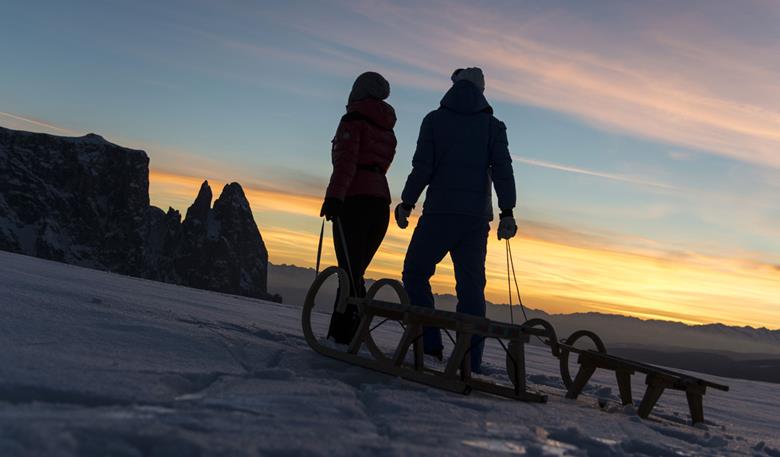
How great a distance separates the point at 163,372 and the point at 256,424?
3.04 ft

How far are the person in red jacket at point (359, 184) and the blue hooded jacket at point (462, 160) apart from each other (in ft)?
1.09

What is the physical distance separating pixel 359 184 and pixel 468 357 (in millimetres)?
2046

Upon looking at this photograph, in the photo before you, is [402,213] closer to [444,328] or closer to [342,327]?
[342,327]

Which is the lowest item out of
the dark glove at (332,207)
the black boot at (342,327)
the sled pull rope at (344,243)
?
the black boot at (342,327)

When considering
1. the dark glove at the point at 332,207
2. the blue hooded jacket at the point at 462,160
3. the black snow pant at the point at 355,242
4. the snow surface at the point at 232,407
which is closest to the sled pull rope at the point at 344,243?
the black snow pant at the point at 355,242

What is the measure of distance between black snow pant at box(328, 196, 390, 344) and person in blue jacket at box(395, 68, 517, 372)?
1.00ft

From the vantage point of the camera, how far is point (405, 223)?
6477 mm

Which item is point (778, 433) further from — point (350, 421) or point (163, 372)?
point (163, 372)

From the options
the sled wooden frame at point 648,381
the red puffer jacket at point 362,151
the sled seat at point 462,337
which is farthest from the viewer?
the red puffer jacket at point 362,151

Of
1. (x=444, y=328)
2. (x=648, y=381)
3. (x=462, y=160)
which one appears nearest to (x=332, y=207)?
(x=462, y=160)

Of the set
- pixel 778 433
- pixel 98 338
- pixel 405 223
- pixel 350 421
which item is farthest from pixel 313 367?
pixel 778 433

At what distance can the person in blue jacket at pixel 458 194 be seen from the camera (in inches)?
245

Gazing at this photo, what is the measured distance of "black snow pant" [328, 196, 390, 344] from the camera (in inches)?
235

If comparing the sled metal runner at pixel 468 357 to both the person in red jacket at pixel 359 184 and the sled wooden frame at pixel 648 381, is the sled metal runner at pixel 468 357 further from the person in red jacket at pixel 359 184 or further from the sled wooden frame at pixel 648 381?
the person in red jacket at pixel 359 184
